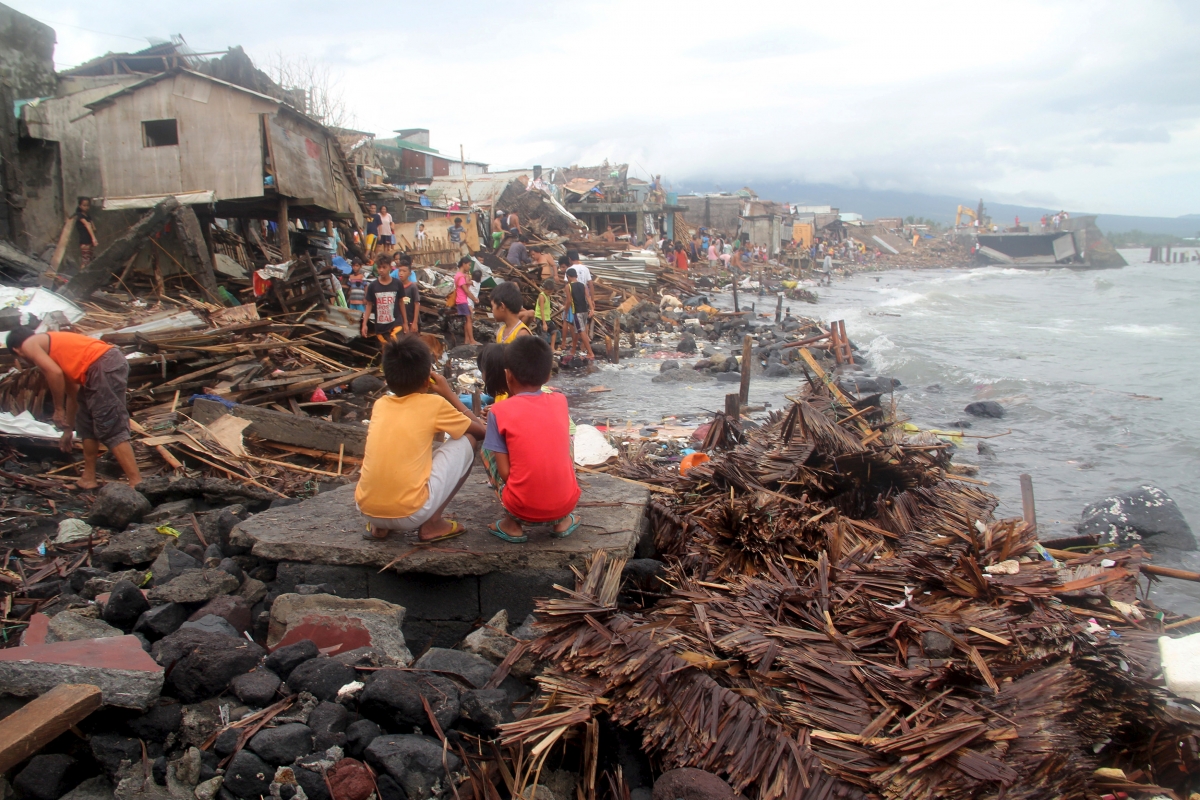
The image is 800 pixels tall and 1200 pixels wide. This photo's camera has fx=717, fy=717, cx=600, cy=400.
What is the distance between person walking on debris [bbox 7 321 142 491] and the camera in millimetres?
5562

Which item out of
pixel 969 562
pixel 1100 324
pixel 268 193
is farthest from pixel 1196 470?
pixel 1100 324

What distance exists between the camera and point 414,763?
2.42m

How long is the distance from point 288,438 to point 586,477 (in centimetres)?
323

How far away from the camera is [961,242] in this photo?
8550cm

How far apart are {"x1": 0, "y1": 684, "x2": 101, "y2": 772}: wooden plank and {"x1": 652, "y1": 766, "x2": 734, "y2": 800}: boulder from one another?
192 cm

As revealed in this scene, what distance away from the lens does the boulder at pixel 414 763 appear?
2.37 m

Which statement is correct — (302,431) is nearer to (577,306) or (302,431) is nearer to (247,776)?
(247,776)

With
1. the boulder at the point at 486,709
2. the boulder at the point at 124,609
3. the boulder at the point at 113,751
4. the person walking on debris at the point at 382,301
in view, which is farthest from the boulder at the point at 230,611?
the person walking on debris at the point at 382,301

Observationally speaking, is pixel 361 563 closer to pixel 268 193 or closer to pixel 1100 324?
pixel 268 193

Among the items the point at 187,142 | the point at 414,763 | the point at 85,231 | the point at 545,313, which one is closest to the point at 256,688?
the point at 414,763

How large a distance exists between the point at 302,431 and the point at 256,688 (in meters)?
4.22

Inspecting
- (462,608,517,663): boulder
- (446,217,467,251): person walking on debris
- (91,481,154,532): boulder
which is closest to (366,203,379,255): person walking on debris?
(446,217,467,251): person walking on debris

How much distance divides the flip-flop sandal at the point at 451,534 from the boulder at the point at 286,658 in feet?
2.73

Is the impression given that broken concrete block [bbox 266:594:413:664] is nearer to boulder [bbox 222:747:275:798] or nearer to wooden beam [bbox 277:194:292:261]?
boulder [bbox 222:747:275:798]
